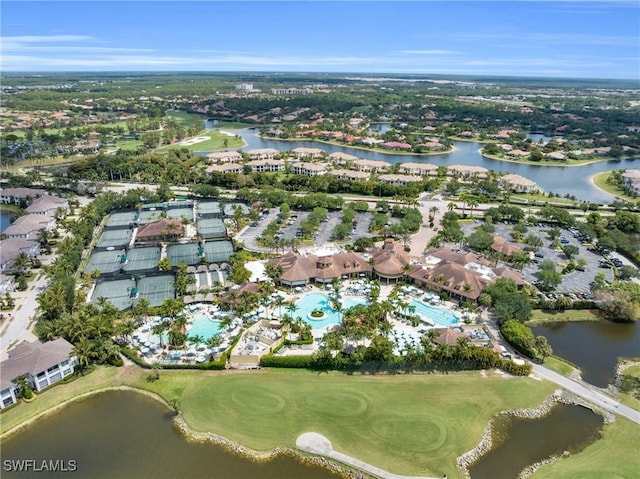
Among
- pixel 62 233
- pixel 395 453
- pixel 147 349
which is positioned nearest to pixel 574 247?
pixel 395 453

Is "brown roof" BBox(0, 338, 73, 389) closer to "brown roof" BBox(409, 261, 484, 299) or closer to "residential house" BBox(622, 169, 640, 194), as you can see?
"brown roof" BBox(409, 261, 484, 299)

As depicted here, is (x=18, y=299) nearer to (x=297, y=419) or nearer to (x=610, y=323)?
(x=297, y=419)

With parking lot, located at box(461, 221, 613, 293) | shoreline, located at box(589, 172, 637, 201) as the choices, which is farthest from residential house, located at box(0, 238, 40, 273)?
shoreline, located at box(589, 172, 637, 201)

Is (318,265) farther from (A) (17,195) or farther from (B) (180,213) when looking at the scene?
(A) (17,195)

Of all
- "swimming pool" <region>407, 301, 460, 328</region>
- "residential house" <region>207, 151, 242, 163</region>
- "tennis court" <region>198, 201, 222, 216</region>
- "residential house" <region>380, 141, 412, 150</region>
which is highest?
"residential house" <region>380, 141, 412, 150</region>

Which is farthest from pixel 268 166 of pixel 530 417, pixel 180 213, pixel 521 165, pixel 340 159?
pixel 530 417
